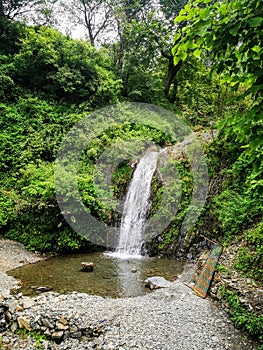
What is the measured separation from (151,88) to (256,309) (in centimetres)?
1350

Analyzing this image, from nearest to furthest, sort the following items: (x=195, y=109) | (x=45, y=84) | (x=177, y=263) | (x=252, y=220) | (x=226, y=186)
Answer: (x=252, y=220), (x=177, y=263), (x=226, y=186), (x=45, y=84), (x=195, y=109)

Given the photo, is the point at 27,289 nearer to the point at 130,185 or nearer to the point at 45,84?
the point at 130,185

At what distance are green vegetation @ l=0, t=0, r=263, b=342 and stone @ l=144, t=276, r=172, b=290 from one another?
170 centimetres

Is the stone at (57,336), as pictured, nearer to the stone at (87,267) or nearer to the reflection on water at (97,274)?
the reflection on water at (97,274)

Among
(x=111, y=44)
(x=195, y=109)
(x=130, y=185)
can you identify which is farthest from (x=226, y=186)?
(x=111, y=44)

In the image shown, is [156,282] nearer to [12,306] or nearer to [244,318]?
[244,318]

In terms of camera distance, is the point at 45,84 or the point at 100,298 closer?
the point at 100,298

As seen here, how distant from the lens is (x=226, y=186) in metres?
8.51

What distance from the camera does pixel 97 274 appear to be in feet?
23.2

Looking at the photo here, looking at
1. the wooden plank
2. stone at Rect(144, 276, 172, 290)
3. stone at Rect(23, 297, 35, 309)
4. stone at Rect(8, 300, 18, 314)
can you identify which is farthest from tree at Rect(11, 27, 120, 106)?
stone at Rect(8, 300, 18, 314)

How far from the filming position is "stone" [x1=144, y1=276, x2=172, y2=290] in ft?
20.3

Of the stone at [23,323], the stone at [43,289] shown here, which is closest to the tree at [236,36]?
the stone at [23,323]

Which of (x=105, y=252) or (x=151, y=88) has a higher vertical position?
(x=151, y=88)

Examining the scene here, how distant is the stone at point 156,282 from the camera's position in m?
6.17
